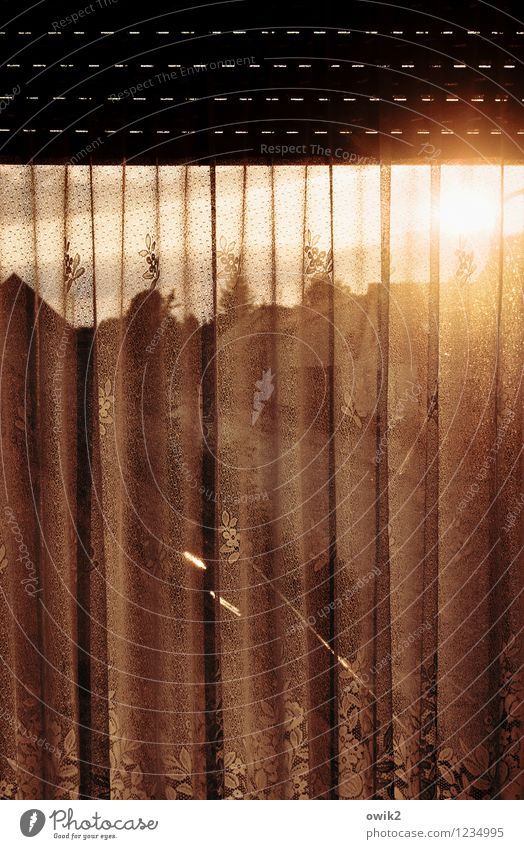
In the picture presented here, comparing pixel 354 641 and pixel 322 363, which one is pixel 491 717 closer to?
pixel 354 641

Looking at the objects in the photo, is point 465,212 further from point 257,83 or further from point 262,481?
point 262,481

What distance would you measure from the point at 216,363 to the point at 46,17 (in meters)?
0.66

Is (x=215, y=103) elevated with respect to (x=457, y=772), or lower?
elevated

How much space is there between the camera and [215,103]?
112cm

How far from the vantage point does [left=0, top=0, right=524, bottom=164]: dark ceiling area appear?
1120 millimetres
